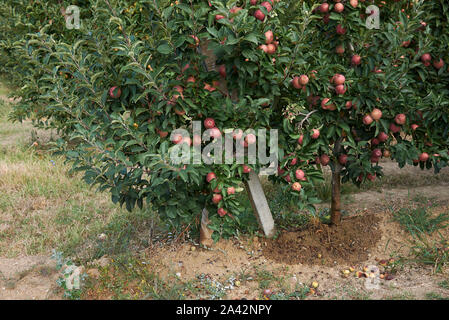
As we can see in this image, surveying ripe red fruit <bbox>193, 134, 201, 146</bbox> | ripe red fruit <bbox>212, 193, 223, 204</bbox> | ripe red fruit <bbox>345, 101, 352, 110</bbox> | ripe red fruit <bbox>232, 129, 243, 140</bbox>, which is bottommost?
ripe red fruit <bbox>212, 193, 223, 204</bbox>

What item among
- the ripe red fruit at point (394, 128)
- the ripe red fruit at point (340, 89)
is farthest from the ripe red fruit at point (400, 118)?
the ripe red fruit at point (340, 89)

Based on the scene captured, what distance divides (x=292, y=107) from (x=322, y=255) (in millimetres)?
1143

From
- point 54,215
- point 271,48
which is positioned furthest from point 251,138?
point 54,215

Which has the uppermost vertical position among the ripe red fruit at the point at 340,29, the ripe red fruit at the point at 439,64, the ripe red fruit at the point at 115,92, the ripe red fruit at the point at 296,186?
the ripe red fruit at the point at 340,29

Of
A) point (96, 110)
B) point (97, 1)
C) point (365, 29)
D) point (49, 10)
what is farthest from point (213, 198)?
point (49, 10)

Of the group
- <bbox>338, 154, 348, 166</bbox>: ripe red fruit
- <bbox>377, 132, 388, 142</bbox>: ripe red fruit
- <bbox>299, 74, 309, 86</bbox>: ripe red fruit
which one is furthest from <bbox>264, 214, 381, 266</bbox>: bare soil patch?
<bbox>299, 74, 309, 86</bbox>: ripe red fruit

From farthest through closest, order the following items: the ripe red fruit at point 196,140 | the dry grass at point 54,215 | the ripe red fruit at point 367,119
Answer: the dry grass at point 54,215, the ripe red fruit at point 367,119, the ripe red fruit at point 196,140

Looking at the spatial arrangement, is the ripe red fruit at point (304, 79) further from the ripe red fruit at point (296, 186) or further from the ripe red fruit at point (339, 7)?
the ripe red fruit at point (296, 186)

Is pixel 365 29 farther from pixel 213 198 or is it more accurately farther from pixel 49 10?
pixel 49 10

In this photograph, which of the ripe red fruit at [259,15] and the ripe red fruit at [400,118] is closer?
the ripe red fruit at [259,15]

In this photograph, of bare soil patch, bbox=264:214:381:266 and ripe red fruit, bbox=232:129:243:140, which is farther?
bare soil patch, bbox=264:214:381:266

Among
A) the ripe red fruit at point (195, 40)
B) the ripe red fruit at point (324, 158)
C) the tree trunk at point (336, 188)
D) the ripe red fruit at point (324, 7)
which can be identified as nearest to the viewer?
the ripe red fruit at point (195, 40)

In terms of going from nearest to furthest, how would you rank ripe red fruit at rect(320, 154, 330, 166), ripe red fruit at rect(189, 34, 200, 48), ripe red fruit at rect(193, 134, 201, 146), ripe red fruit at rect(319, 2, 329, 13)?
ripe red fruit at rect(189, 34, 200, 48) < ripe red fruit at rect(193, 134, 201, 146) < ripe red fruit at rect(319, 2, 329, 13) < ripe red fruit at rect(320, 154, 330, 166)

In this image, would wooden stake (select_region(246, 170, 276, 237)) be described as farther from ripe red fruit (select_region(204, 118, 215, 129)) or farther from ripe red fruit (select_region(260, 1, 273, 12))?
ripe red fruit (select_region(260, 1, 273, 12))
